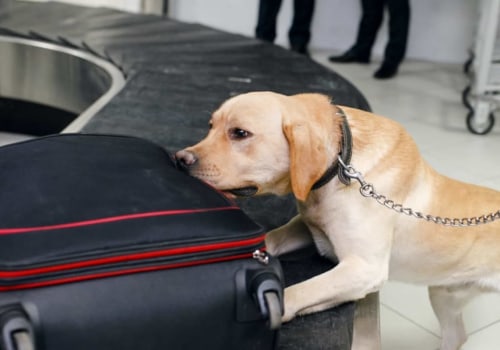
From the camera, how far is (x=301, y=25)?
510 centimetres

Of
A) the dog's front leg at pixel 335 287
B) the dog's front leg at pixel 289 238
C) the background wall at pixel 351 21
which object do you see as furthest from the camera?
the background wall at pixel 351 21

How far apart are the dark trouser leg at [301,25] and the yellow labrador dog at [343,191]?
375 cm

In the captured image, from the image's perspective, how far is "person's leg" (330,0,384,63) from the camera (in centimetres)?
487

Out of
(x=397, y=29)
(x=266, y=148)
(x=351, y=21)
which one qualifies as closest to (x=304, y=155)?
(x=266, y=148)

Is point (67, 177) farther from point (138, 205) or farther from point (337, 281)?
point (337, 281)

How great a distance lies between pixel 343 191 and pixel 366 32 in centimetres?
394

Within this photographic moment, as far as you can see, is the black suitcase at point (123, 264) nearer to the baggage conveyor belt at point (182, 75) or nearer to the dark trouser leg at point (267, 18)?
the baggage conveyor belt at point (182, 75)

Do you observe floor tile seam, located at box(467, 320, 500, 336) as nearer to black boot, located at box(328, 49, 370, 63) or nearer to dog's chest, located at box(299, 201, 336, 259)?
dog's chest, located at box(299, 201, 336, 259)

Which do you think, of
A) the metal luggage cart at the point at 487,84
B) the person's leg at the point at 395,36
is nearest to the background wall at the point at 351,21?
the person's leg at the point at 395,36

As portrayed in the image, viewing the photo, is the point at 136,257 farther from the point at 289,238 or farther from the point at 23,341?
the point at 289,238

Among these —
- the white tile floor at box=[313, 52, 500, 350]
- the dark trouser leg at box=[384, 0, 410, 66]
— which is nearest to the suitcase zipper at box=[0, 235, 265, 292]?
the white tile floor at box=[313, 52, 500, 350]

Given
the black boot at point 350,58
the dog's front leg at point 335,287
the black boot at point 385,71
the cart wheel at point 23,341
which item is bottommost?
the black boot at point 350,58

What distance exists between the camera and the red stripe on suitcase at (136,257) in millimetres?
812

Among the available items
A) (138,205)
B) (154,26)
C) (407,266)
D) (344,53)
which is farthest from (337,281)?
(344,53)
